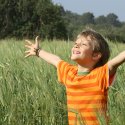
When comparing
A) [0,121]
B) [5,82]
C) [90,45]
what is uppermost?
[90,45]

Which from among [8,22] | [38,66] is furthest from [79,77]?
[8,22]

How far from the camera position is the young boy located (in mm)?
2363

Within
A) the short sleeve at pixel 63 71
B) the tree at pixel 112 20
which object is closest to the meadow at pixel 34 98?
the short sleeve at pixel 63 71

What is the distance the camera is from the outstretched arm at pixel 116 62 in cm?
225

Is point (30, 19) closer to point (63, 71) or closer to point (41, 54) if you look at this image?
point (41, 54)

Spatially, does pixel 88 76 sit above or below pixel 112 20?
below

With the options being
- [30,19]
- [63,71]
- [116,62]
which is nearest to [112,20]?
[30,19]

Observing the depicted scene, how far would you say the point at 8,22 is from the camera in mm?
30297

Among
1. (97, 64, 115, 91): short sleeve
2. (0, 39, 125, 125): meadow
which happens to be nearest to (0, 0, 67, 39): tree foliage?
(0, 39, 125, 125): meadow

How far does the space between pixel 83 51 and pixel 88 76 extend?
128 millimetres

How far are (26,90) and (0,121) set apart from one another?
10.7 inches

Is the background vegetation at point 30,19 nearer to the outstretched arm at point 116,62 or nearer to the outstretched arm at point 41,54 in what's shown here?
the outstretched arm at point 41,54

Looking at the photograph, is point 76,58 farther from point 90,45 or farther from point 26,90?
point 26,90

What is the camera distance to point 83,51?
247 cm
